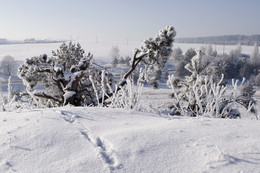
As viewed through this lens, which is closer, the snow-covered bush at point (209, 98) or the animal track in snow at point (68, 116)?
the animal track in snow at point (68, 116)

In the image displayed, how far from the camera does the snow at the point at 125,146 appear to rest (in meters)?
1.60

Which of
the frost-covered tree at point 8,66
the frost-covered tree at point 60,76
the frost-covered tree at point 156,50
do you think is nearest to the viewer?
the frost-covered tree at point 60,76

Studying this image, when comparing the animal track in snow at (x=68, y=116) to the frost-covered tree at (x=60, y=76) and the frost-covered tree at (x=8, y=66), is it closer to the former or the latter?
the frost-covered tree at (x=60, y=76)

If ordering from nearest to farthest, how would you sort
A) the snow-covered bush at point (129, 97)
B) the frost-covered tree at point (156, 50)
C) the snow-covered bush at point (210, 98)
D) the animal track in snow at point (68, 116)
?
the animal track in snow at point (68, 116) < the snow-covered bush at point (210, 98) < the snow-covered bush at point (129, 97) < the frost-covered tree at point (156, 50)

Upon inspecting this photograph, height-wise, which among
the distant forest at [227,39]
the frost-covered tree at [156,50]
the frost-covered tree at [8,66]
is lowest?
the frost-covered tree at [8,66]

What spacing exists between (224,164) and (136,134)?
33.7 inches

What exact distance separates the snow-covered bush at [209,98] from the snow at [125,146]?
0.99m

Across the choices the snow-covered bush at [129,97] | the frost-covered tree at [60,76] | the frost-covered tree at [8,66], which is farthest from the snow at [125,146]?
the frost-covered tree at [8,66]

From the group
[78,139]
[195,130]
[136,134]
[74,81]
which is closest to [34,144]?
[78,139]

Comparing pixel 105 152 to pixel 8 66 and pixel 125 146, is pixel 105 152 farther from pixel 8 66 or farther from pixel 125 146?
pixel 8 66

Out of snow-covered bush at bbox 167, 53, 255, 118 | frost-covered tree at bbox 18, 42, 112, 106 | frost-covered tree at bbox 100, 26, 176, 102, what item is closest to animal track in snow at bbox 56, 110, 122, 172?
snow-covered bush at bbox 167, 53, 255, 118

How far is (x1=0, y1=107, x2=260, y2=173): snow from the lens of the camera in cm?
160

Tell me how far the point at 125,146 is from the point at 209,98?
2543mm

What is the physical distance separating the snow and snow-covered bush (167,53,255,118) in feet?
3.25
